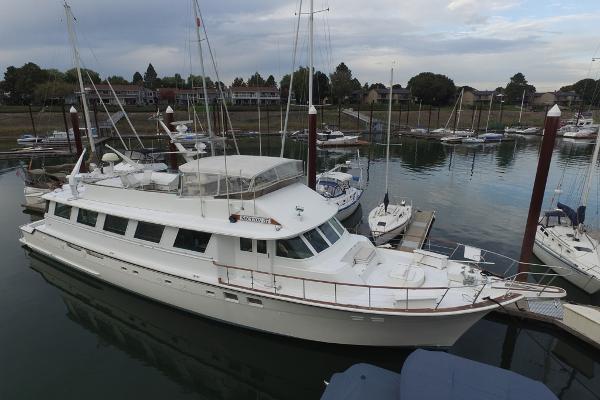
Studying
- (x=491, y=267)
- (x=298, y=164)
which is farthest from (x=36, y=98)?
(x=491, y=267)

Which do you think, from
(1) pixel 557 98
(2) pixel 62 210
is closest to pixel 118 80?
(2) pixel 62 210

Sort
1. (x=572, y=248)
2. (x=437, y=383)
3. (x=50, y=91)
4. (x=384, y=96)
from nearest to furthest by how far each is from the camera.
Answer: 1. (x=437, y=383)
2. (x=572, y=248)
3. (x=50, y=91)
4. (x=384, y=96)

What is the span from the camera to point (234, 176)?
9.57 meters

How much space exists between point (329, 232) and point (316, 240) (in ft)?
2.42

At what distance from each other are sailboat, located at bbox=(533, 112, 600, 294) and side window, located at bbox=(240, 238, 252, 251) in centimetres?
1021

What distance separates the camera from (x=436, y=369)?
5.32 m

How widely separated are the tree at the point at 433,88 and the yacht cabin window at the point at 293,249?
101535mm

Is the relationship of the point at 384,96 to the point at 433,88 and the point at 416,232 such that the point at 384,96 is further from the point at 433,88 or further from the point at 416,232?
the point at 416,232

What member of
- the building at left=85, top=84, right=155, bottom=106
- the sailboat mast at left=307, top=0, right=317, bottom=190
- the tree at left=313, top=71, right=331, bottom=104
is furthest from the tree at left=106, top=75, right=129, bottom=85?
the sailboat mast at left=307, top=0, right=317, bottom=190

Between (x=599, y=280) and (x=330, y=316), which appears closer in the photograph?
(x=330, y=316)

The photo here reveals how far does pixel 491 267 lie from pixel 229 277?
1098 centimetres

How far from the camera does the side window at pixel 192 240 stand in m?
9.52

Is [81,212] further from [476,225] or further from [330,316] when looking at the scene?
[476,225]

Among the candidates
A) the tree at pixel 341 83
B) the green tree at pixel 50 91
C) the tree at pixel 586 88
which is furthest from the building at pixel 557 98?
the green tree at pixel 50 91
